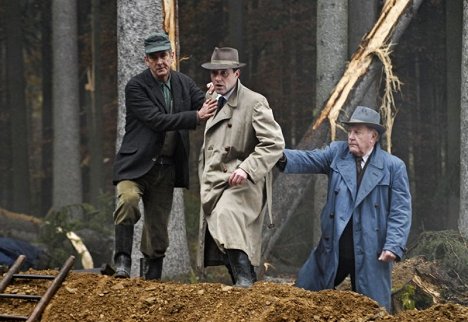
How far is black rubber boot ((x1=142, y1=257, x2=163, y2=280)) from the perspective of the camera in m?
10.4

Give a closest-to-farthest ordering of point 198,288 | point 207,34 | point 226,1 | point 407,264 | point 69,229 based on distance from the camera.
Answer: point 198,288 < point 407,264 < point 69,229 < point 207,34 < point 226,1

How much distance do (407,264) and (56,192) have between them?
12599 mm

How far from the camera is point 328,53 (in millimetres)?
17250

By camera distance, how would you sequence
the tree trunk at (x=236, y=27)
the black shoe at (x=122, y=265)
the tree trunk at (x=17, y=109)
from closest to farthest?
the black shoe at (x=122, y=265)
the tree trunk at (x=236, y=27)
the tree trunk at (x=17, y=109)

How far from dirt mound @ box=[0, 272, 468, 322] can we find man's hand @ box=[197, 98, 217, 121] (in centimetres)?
143

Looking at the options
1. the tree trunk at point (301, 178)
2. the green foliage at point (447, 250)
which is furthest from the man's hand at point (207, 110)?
the tree trunk at point (301, 178)

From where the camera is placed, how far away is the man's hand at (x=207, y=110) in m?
9.47

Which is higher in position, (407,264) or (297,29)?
(297,29)

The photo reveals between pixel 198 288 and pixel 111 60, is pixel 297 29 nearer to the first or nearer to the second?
pixel 111 60

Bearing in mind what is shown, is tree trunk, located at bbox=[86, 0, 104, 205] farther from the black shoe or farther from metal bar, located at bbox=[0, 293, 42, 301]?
metal bar, located at bbox=[0, 293, 42, 301]

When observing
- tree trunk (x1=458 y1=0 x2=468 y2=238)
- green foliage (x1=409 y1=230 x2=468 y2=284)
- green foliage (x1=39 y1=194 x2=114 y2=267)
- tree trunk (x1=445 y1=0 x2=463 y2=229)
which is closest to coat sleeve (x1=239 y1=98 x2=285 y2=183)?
green foliage (x1=409 y1=230 x2=468 y2=284)

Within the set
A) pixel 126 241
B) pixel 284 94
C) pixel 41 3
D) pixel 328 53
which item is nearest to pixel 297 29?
pixel 284 94

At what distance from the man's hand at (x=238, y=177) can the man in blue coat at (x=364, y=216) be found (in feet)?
2.69

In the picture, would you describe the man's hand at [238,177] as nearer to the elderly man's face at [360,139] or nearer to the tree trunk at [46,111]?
the elderly man's face at [360,139]
